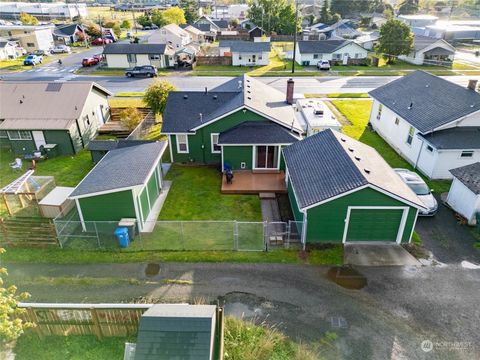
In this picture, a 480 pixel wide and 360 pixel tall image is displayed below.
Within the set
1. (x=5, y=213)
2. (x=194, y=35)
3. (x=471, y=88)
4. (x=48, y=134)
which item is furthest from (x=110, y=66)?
(x=471, y=88)

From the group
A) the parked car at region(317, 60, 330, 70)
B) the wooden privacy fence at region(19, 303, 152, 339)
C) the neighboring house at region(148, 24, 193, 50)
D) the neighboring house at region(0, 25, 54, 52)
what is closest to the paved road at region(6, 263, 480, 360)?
the wooden privacy fence at region(19, 303, 152, 339)

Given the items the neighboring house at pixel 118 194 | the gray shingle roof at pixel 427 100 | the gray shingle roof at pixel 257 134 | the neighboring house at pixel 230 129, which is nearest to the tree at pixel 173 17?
the neighboring house at pixel 230 129

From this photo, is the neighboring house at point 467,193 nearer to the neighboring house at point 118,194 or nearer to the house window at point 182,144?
the neighboring house at point 118,194

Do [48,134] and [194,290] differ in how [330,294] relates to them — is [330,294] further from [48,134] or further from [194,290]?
[48,134]

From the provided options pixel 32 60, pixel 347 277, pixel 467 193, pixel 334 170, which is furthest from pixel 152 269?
pixel 32 60

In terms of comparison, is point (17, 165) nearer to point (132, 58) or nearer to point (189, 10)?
point (132, 58)

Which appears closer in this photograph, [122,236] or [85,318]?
[85,318]
